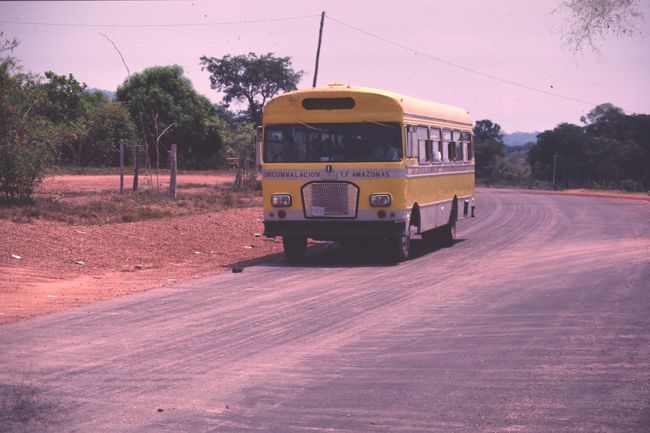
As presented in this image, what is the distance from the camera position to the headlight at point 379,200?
17.7 metres

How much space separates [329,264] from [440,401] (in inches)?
419

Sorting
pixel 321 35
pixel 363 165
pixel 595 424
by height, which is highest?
pixel 321 35

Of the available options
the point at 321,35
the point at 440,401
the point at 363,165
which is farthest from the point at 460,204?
the point at 321,35

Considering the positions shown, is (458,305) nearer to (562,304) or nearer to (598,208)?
(562,304)

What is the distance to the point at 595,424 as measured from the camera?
696 cm

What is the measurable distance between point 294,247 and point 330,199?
143 centimetres

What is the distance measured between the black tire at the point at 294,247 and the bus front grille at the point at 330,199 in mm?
800

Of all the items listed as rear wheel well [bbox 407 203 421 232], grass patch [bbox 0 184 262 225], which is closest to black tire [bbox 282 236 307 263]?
rear wheel well [bbox 407 203 421 232]

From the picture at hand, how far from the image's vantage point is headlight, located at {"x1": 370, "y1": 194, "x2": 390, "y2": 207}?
1772 centimetres

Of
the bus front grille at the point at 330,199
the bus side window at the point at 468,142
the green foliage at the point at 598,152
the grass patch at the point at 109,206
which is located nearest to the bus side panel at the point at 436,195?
the bus side window at the point at 468,142

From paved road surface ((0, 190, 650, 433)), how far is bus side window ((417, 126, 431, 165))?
162 inches

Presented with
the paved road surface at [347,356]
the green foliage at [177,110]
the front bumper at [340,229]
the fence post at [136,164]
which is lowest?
the paved road surface at [347,356]

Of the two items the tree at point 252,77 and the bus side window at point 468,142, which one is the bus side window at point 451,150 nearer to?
the bus side window at point 468,142

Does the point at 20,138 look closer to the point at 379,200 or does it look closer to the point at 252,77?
the point at 379,200
